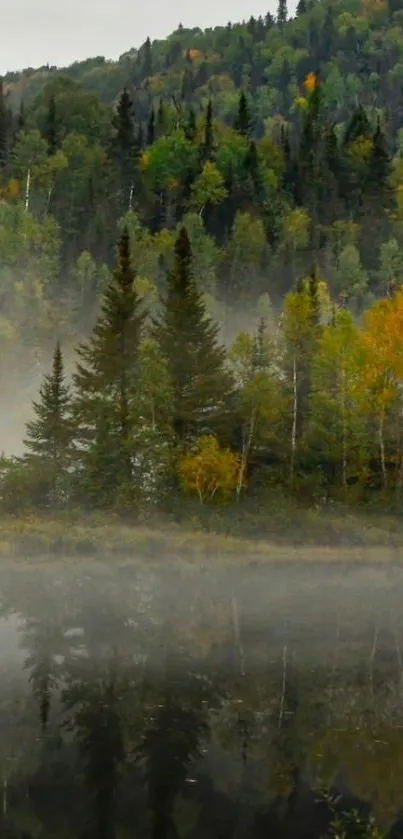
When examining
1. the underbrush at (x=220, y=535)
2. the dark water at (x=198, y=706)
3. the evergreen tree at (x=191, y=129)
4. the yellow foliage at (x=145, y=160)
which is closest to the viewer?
the dark water at (x=198, y=706)

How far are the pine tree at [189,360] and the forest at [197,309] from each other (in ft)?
0.30

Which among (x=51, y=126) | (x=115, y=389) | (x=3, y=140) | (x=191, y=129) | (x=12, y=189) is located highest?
(x=191, y=129)

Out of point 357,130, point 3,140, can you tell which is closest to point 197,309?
point 3,140

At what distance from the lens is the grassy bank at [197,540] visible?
52656 mm

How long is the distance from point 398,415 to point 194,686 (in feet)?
95.9

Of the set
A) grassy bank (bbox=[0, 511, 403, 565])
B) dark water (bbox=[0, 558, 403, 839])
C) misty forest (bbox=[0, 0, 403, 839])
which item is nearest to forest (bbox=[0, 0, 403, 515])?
misty forest (bbox=[0, 0, 403, 839])

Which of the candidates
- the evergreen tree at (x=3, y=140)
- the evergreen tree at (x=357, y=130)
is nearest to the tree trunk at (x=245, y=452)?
the evergreen tree at (x=3, y=140)

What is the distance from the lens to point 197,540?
53656 mm

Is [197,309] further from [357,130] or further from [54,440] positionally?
[357,130]

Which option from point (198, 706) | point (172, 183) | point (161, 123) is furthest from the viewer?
point (161, 123)

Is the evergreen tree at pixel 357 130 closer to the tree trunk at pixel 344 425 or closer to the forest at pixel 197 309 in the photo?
the forest at pixel 197 309

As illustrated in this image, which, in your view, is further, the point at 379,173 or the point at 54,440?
the point at 379,173

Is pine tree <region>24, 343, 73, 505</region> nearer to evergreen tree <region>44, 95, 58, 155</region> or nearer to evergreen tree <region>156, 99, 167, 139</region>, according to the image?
evergreen tree <region>44, 95, 58, 155</region>

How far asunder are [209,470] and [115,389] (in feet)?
24.3
